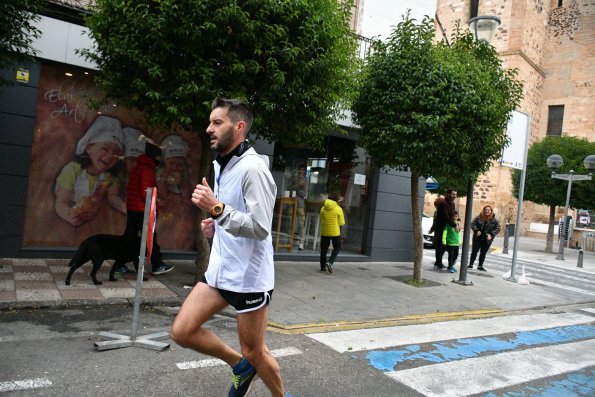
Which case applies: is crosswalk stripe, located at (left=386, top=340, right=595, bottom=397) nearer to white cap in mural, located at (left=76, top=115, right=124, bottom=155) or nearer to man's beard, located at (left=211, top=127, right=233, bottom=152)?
man's beard, located at (left=211, top=127, right=233, bottom=152)

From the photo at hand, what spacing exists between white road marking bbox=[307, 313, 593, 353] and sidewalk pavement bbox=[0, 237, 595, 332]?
0.94 ft

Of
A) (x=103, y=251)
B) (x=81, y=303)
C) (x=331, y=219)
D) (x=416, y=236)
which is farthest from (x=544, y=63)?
(x=81, y=303)

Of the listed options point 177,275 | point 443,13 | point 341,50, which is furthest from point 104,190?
point 443,13

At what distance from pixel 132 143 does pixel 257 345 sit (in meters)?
6.73

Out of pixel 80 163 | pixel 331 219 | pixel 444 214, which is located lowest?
pixel 331 219

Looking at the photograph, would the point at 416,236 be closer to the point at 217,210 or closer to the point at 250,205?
the point at 250,205

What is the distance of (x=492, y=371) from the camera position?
475 centimetres

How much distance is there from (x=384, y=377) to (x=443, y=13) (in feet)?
107

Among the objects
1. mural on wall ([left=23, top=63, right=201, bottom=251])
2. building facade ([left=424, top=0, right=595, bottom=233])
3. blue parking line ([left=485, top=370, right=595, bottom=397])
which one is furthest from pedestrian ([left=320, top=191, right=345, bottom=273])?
building facade ([left=424, top=0, right=595, bottom=233])

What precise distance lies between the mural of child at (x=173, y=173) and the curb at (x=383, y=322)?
170 inches

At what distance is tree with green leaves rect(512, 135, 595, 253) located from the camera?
2164 cm

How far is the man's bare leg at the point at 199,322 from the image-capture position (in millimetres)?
2920

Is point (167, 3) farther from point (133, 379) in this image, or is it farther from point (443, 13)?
point (443, 13)

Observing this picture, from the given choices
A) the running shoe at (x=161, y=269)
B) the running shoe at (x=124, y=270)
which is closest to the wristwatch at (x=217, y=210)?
the running shoe at (x=124, y=270)
